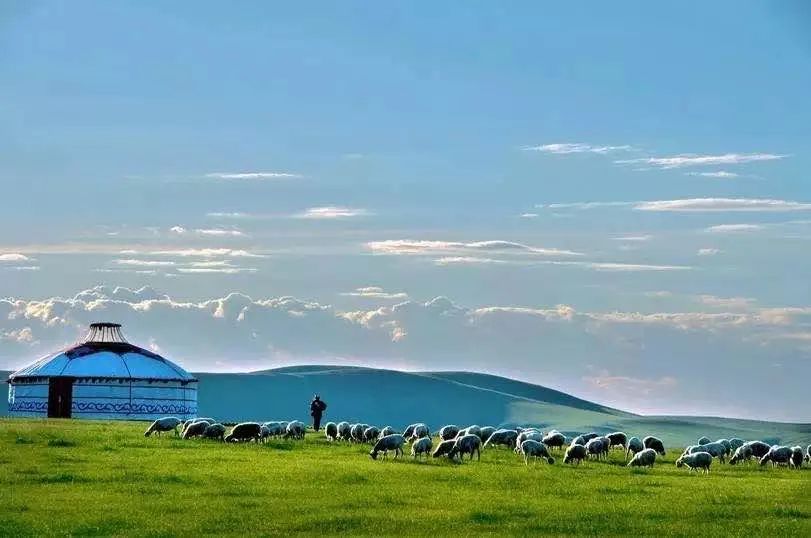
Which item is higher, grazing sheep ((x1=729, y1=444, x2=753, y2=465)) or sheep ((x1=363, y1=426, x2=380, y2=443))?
sheep ((x1=363, y1=426, x2=380, y2=443))

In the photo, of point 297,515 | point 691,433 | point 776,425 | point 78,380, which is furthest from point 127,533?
point 776,425

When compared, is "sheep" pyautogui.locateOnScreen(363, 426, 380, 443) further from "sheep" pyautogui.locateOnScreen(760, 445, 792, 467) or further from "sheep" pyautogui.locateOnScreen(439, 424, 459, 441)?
"sheep" pyautogui.locateOnScreen(760, 445, 792, 467)

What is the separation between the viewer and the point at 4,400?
588 feet

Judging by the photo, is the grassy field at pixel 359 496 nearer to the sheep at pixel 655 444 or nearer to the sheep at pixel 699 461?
→ the sheep at pixel 699 461

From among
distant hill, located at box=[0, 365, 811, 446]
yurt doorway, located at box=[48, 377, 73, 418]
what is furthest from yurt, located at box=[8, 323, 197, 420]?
distant hill, located at box=[0, 365, 811, 446]

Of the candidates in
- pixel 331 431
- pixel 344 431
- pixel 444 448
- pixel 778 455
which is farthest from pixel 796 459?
pixel 331 431

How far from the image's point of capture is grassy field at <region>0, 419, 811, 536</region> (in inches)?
976

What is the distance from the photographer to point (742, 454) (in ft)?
151

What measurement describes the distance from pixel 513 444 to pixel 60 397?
41.9 m

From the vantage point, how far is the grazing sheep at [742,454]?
45.9 metres

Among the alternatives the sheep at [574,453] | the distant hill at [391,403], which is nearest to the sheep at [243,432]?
the sheep at [574,453]

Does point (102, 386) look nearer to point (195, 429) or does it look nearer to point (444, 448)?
point (195, 429)

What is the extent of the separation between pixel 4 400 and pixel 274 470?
152600 mm

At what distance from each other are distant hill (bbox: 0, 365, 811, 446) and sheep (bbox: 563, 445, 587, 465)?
117 metres
